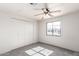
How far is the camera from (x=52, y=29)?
4379 mm

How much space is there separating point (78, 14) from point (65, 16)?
28.0 inches

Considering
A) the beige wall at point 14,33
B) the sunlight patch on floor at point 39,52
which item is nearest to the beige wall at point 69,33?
the sunlight patch on floor at point 39,52

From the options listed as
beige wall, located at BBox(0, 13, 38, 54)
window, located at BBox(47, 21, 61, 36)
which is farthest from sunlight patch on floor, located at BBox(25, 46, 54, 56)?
window, located at BBox(47, 21, 61, 36)

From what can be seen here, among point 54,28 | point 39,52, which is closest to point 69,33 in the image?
point 54,28

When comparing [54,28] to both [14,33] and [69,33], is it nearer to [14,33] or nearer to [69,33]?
[69,33]

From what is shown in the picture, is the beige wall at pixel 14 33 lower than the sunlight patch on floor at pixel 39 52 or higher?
higher

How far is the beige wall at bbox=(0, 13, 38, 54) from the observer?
2.84 m

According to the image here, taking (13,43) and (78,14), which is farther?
(13,43)

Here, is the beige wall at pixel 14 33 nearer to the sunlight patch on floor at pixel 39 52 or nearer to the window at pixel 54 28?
the sunlight patch on floor at pixel 39 52

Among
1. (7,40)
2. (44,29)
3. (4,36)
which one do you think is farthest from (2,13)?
(44,29)

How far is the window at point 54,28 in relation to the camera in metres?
3.92

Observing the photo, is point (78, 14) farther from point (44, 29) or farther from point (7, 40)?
point (7, 40)

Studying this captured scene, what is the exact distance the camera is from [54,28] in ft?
14.0

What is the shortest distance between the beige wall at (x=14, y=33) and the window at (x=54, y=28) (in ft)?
Answer: 5.07
